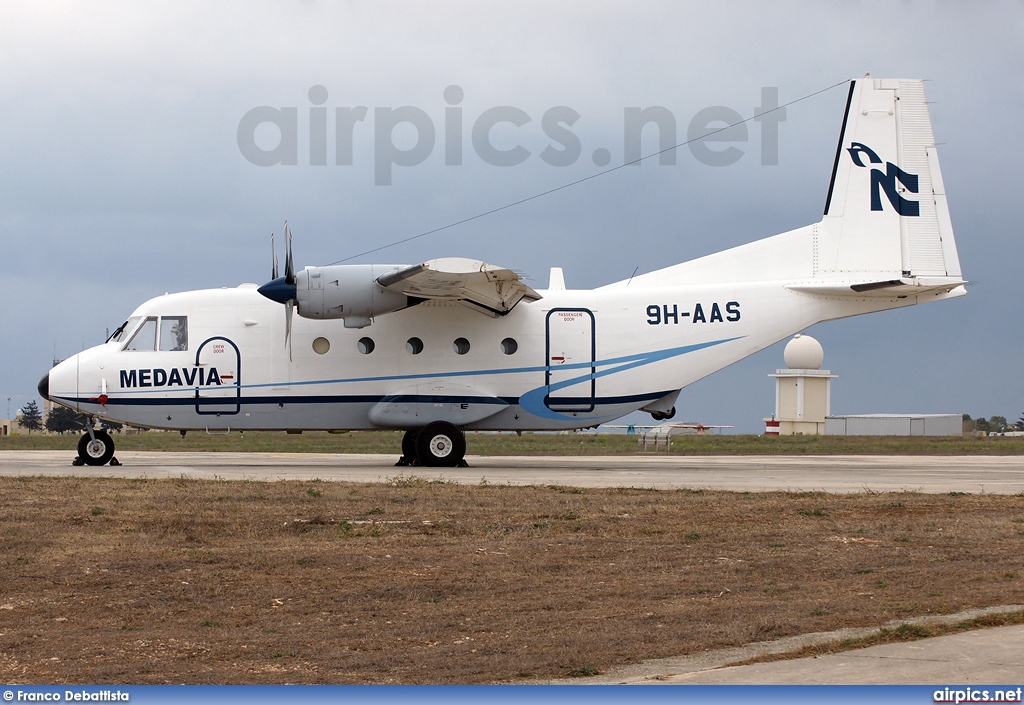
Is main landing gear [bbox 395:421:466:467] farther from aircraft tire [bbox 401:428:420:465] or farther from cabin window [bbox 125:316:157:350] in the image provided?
cabin window [bbox 125:316:157:350]

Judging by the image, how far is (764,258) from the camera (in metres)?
25.9

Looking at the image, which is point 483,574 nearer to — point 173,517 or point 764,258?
point 173,517

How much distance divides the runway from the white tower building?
54.7m

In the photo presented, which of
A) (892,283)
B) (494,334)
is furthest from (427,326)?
(892,283)

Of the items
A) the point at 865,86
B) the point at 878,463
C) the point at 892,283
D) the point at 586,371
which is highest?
the point at 865,86

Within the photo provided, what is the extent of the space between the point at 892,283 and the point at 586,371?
7.59 meters

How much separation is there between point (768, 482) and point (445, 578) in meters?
11.5

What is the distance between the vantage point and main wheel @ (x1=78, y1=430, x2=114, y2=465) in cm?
2422

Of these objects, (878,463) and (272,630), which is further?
(878,463)

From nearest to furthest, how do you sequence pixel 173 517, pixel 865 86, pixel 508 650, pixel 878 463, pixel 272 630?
1. pixel 508 650
2. pixel 272 630
3. pixel 173 517
4. pixel 865 86
5. pixel 878 463

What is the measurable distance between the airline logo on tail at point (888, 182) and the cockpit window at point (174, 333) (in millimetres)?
16451

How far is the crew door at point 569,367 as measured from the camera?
24.7m

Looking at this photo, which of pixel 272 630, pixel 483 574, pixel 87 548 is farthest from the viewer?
pixel 87 548

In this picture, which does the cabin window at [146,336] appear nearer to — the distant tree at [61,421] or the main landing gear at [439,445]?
the main landing gear at [439,445]
